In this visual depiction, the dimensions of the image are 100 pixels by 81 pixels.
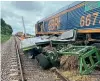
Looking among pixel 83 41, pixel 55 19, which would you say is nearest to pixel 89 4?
pixel 83 41

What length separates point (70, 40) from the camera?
12.2 m

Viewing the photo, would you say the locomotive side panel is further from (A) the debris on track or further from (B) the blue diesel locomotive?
(A) the debris on track

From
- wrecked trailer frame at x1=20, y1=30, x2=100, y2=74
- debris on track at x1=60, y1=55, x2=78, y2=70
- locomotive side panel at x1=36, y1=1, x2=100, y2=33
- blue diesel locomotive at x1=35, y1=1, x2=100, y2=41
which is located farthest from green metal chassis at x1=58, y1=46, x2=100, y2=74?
locomotive side panel at x1=36, y1=1, x2=100, y2=33

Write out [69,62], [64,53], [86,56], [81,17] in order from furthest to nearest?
1. [81,17]
2. [69,62]
3. [64,53]
4. [86,56]

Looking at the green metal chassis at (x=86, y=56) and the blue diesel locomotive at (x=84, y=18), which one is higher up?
the blue diesel locomotive at (x=84, y=18)

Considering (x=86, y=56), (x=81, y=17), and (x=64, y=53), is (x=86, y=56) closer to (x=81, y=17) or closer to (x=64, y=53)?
(x=64, y=53)

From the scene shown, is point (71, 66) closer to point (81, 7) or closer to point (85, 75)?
point (85, 75)

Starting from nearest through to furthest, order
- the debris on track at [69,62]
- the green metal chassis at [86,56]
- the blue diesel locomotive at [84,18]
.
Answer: the green metal chassis at [86,56] < the debris on track at [69,62] < the blue diesel locomotive at [84,18]

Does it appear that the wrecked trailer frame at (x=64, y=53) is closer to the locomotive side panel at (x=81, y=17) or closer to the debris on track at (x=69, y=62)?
the debris on track at (x=69, y=62)

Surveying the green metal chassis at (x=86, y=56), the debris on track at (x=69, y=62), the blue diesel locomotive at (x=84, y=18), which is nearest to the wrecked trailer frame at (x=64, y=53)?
the green metal chassis at (x=86, y=56)

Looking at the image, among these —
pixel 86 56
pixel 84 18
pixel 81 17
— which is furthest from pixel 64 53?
pixel 81 17

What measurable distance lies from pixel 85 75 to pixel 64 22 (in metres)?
6.69

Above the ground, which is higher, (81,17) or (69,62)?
(81,17)

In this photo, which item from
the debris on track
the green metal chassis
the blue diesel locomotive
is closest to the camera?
the green metal chassis
